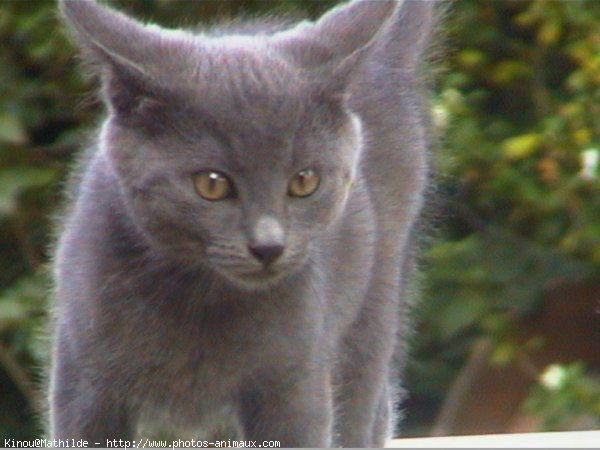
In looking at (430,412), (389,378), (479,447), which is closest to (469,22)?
(430,412)

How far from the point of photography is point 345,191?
59.3 inches

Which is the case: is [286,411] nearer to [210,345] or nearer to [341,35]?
[210,345]

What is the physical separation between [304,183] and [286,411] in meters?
0.26

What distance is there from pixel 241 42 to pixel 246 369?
35 centimetres

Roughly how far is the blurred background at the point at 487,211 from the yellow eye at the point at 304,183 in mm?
1065

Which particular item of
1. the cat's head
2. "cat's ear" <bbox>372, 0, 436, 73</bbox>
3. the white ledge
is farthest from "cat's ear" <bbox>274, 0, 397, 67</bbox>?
the white ledge

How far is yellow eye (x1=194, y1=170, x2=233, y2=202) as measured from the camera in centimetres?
139

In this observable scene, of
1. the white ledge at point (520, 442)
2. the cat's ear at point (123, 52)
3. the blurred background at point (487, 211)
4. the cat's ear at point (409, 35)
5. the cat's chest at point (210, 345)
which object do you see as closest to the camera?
the cat's ear at point (123, 52)

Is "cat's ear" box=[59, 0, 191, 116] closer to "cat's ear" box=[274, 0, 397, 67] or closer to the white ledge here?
"cat's ear" box=[274, 0, 397, 67]

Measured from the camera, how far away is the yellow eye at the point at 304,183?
4.67 feet

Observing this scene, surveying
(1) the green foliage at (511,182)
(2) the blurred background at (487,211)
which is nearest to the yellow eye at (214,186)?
(2) the blurred background at (487,211)

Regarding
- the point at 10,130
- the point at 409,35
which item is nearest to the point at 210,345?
the point at 409,35

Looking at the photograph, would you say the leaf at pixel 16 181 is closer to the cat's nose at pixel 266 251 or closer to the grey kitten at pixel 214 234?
the grey kitten at pixel 214 234

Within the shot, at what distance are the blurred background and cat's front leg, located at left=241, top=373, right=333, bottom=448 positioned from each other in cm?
102
